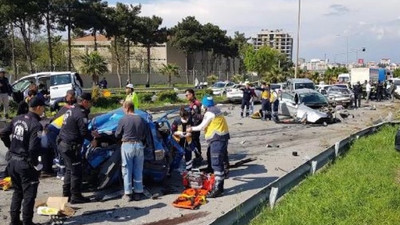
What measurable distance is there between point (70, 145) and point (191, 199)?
2064mm

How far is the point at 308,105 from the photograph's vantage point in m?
21.6

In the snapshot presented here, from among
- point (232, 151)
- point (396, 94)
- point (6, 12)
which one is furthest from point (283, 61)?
point (232, 151)

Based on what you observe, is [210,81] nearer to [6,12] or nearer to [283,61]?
[6,12]

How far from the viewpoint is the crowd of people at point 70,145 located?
595cm

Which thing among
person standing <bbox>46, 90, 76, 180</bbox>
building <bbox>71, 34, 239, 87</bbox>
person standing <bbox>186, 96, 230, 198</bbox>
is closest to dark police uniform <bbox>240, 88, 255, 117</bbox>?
person standing <bbox>186, 96, 230, 198</bbox>

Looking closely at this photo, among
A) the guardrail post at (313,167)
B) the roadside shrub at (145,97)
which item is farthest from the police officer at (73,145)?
the roadside shrub at (145,97)

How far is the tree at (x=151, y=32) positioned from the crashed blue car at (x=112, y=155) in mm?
55006

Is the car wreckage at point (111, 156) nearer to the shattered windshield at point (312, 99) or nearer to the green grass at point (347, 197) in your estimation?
the green grass at point (347, 197)

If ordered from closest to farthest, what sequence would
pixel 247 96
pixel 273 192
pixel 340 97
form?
pixel 273 192
pixel 247 96
pixel 340 97

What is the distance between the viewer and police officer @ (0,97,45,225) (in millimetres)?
5926

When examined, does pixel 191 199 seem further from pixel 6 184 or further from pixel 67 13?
pixel 67 13

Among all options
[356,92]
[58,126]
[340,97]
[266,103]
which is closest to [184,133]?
[58,126]

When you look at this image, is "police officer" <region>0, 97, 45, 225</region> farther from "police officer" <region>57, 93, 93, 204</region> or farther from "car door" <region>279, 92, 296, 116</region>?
"car door" <region>279, 92, 296, 116</region>

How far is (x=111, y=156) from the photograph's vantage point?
7930mm
